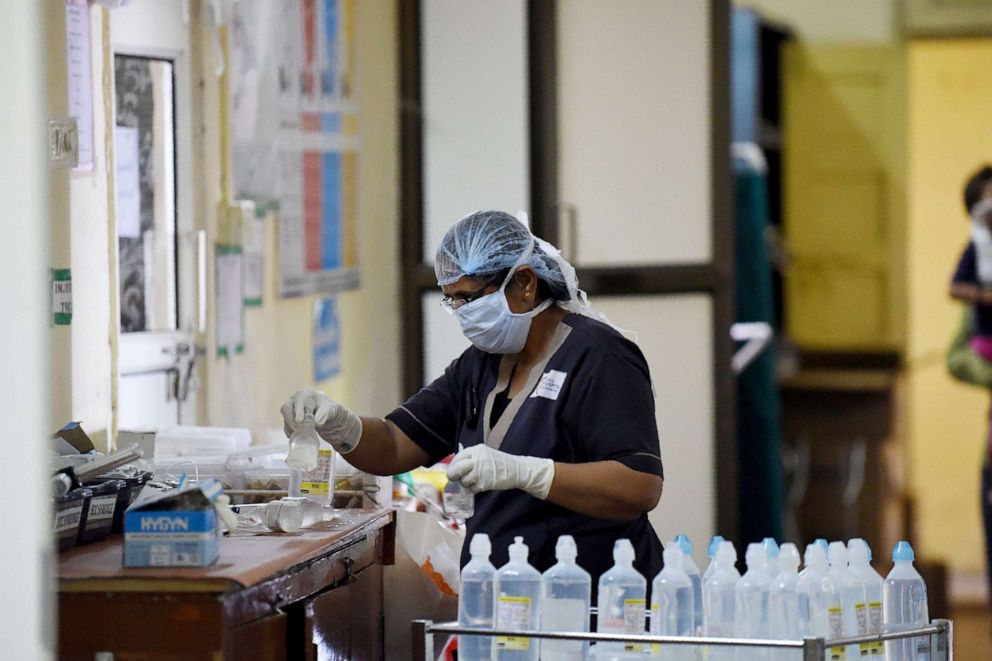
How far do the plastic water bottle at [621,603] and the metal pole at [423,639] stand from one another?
250mm

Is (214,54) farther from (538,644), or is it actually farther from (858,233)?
(858,233)

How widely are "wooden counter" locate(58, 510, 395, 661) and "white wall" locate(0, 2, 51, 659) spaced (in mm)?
557

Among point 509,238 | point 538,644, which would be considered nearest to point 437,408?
point 509,238

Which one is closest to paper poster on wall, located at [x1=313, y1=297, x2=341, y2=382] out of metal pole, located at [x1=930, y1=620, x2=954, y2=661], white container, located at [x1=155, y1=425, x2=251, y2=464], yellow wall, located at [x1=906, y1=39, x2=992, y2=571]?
white container, located at [x1=155, y1=425, x2=251, y2=464]

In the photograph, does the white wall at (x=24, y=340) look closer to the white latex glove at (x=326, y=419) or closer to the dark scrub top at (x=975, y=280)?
the white latex glove at (x=326, y=419)

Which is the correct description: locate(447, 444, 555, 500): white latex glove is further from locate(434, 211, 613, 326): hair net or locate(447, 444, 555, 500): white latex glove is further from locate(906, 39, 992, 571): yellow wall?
locate(906, 39, 992, 571): yellow wall

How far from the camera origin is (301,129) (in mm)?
4223

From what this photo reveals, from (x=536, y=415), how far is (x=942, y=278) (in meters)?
5.47

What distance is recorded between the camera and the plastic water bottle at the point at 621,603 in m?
2.18

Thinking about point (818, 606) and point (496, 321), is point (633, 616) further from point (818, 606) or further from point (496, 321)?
point (496, 321)

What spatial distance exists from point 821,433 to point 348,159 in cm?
374

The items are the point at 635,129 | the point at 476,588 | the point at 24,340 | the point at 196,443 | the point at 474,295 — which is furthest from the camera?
the point at 635,129

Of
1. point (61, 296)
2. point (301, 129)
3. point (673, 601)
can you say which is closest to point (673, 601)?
point (673, 601)

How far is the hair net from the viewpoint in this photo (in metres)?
2.66
